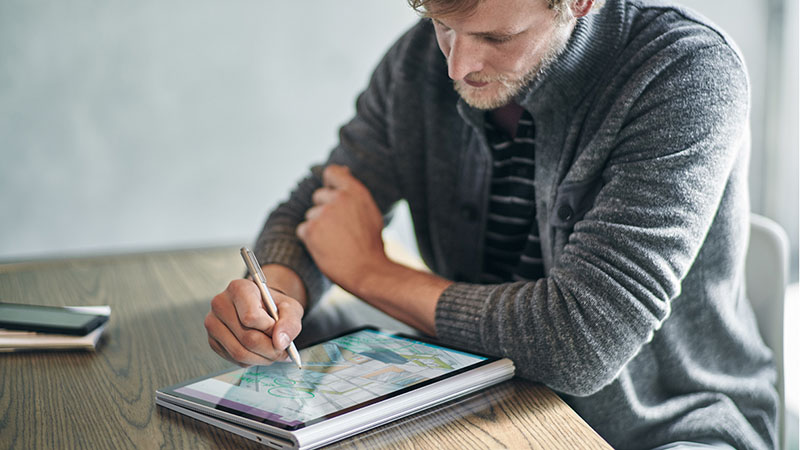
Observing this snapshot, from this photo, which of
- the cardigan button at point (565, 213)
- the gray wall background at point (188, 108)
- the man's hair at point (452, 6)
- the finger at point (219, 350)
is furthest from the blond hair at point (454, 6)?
Result: the gray wall background at point (188, 108)

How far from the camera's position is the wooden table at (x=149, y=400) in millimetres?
652

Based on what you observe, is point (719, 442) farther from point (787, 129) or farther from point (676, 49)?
point (787, 129)

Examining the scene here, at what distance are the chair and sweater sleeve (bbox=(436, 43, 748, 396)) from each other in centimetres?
31

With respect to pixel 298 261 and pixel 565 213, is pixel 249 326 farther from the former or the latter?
pixel 565 213

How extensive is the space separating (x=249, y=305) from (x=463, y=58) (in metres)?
0.41

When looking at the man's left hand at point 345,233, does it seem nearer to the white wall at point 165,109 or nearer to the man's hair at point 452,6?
the man's hair at point 452,6

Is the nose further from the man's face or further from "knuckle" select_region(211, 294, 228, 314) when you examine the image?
"knuckle" select_region(211, 294, 228, 314)

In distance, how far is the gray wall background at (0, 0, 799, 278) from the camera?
1935mm

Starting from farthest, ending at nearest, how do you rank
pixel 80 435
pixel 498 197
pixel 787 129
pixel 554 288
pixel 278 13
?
pixel 278 13 → pixel 787 129 → pixel 498 197 → pixel 554 288 → pixel 80 435

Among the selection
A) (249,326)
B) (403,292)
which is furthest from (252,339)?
(403,292)

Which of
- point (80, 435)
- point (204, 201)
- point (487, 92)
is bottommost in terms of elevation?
point (204, 201)

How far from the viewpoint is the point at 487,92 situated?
3.08 feet

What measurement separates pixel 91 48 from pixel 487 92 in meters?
1.51

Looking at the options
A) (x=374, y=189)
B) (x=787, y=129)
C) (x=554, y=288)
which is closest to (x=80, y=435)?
(x=554, y=288)
